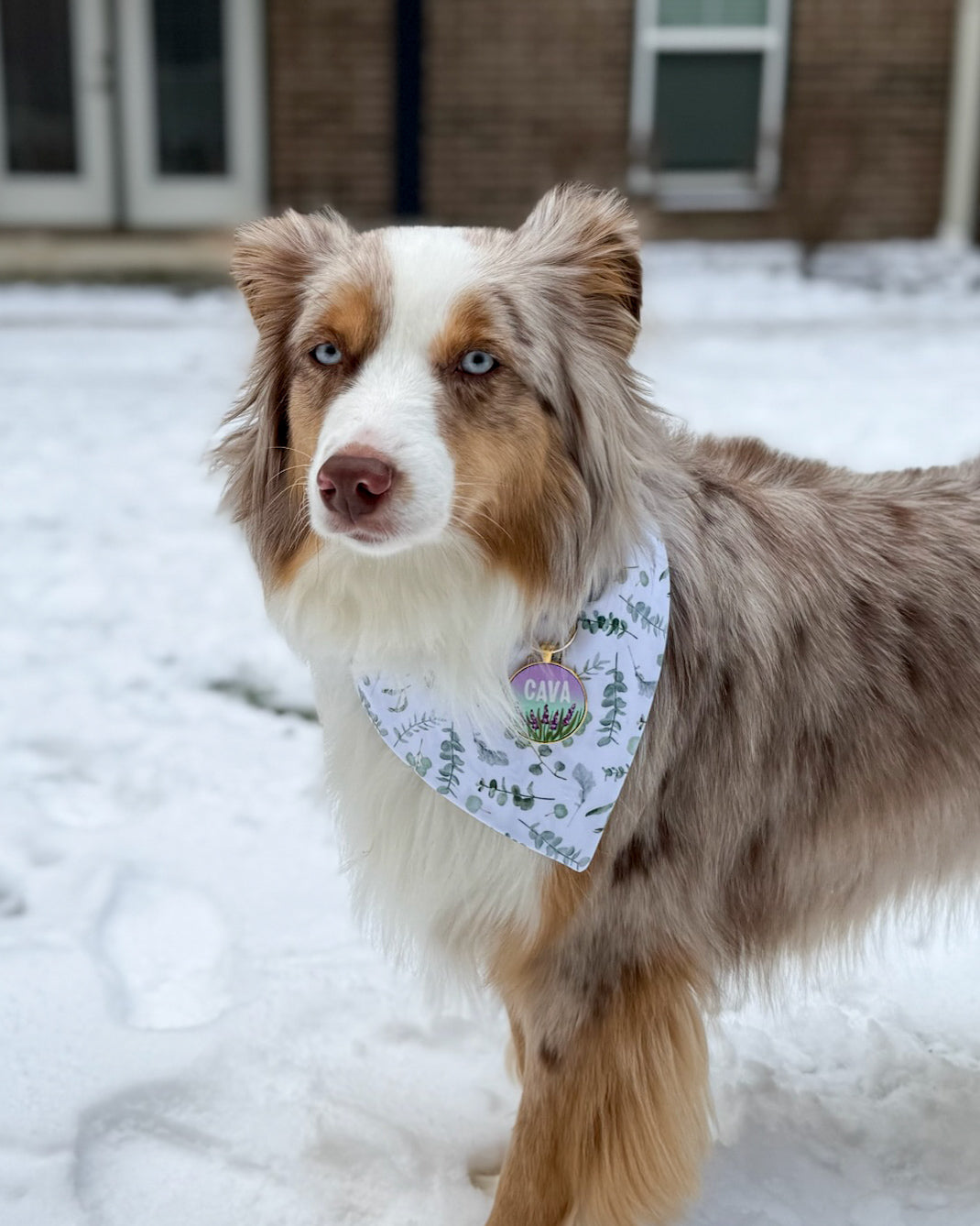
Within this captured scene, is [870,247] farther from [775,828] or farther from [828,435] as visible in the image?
[775,828]

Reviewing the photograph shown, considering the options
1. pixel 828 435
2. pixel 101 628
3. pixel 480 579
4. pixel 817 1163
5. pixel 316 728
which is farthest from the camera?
pixel 828 435

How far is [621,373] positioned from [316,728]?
2.00 metres

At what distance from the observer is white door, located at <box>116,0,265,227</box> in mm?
9883

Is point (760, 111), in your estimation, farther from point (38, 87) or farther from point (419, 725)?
point (419, 725)

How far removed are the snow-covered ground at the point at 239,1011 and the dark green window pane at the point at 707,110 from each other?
22.6ft

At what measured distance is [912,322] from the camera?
28.5 ft

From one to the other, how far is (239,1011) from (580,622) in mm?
1210

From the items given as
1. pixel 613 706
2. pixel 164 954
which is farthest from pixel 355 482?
pixel 164 954

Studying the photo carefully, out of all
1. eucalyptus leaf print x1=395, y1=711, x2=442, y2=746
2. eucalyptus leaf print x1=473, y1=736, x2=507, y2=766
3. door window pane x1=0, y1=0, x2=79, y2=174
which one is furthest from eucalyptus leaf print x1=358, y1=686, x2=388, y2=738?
door window pane x1=0, y1=0, x2=79, y2=174

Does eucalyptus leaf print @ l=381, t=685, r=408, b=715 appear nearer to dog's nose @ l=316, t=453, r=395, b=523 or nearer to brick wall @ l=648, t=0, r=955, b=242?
dog's nose @ l=316, t=453, r=395, b=523

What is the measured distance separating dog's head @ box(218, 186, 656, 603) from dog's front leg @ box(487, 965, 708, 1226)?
0.70 metres

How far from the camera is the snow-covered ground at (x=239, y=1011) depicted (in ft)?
7.35

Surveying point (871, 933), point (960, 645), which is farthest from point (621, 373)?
point (871, 933)

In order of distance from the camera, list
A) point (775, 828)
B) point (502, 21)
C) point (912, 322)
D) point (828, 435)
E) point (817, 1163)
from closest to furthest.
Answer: point (775, 828)
point (817, 1163)
point (828, 435)
point (912, 322)
point (502, 21)
